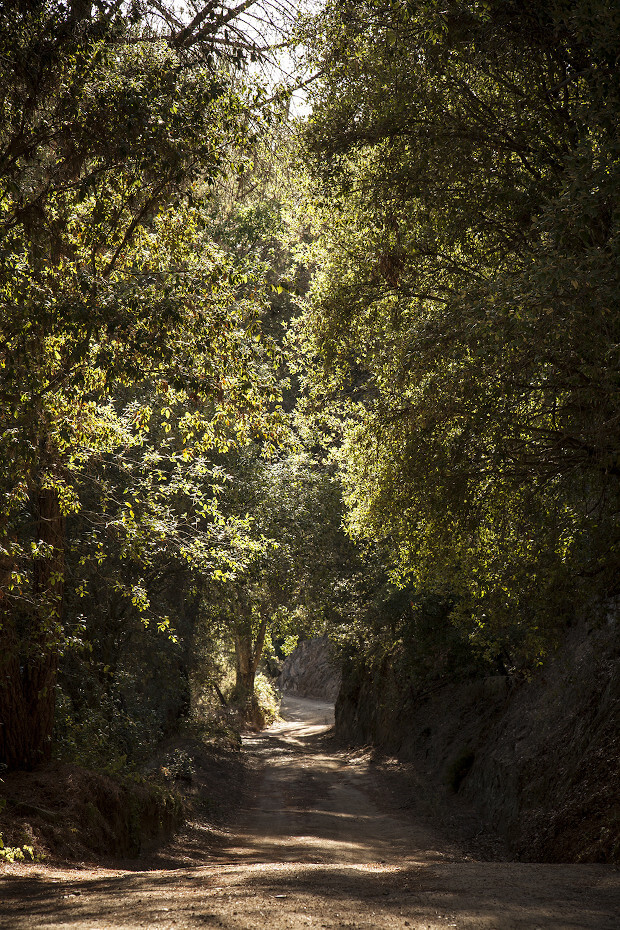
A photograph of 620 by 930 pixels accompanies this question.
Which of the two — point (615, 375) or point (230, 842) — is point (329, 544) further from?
point (615, 375)

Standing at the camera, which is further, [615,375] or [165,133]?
[165,133]

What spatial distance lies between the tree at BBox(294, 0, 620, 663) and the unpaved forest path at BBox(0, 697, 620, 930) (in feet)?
11.8

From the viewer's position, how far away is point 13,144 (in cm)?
753

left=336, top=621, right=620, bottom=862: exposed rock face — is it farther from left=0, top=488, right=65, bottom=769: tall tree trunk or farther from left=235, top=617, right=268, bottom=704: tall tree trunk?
left=235, top=617, right=268, bottom=704: tall tree trunk

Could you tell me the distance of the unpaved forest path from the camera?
4.59 m

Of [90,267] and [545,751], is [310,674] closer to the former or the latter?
[545,751]

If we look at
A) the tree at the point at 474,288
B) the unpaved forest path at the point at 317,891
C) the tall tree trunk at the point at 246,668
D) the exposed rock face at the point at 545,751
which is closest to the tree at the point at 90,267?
the tree at the point at 474,288

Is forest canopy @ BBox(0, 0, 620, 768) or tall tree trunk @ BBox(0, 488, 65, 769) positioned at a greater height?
forest canopy @ BBox(0, 0, 620, 768)

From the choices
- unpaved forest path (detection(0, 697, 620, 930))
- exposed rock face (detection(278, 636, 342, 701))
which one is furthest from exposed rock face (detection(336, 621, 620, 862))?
exposed rock face (detection(278, 636, 342, 701))

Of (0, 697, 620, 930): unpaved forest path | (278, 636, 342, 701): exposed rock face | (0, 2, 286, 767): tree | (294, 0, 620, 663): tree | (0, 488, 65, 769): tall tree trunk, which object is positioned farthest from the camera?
(278, 636, 342, 701): exposed rock face

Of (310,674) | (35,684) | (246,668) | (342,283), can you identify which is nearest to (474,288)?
(342,283)

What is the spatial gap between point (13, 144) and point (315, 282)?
528 centimetres

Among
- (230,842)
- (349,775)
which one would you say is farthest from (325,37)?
(349,775)

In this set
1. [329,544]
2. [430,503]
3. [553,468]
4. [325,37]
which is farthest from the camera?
[329,544]
